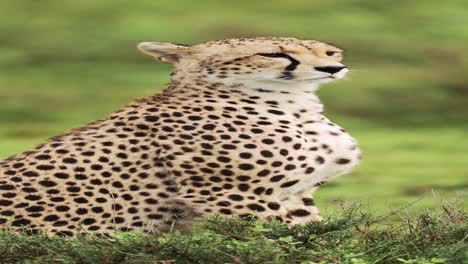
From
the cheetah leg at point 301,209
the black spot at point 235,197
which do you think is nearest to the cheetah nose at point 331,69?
the cheetah leg at point 301,209

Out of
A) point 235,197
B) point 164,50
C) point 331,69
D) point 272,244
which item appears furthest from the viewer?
point 164,50

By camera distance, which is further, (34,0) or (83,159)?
(34,0)

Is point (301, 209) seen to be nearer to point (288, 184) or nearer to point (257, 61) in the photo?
point (288, 184)

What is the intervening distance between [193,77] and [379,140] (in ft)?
8.32

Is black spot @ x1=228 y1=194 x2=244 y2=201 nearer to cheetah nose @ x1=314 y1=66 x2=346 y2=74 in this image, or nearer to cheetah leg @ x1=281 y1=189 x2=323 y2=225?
cheetah leg @ x1=281 y1=189 x2=323 y2=225

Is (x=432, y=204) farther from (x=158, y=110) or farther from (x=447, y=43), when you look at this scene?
(x=447, y=43)

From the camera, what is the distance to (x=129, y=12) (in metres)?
7.97

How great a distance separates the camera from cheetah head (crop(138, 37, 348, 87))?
354cm

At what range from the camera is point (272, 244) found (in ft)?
9.21

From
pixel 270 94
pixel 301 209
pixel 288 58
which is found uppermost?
pixel 288 58

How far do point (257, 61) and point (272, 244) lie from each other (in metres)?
0.87

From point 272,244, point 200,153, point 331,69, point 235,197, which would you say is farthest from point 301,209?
point 272,244

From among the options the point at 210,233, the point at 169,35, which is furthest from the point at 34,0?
the point at 210,233

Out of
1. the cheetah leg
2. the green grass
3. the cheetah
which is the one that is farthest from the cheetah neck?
the green grass
